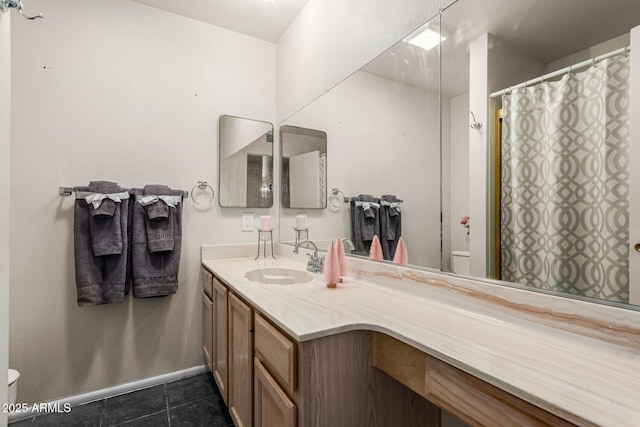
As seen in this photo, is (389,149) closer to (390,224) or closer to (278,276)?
(390,224)

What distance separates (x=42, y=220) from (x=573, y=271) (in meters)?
2.49

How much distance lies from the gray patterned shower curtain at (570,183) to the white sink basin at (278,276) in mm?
1030

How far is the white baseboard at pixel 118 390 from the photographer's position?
66.6 inches

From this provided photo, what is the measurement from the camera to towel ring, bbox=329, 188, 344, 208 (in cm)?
175

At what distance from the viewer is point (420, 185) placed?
4.17 feet

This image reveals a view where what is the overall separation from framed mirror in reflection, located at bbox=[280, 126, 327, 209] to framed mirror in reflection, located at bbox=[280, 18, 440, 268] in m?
0.07

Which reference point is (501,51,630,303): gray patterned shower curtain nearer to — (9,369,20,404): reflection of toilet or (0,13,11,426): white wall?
(0,13,11,426): white wall

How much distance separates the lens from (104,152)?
74.1 inches

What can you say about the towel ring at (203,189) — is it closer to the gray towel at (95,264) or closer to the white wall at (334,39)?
the gray towel at (95,264)

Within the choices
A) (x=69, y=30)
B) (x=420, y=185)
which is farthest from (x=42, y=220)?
(x=420, y=185)

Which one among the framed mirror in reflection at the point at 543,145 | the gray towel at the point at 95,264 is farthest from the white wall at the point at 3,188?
the framed mirror in reflection at the point at 543,145

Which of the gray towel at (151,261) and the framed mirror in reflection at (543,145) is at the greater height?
the framed mirror in reflection at (543,145)

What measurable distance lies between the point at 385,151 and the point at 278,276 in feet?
3.20

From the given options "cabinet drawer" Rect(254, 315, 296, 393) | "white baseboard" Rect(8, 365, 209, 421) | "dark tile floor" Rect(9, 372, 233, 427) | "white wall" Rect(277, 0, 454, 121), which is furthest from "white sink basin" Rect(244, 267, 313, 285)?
"white wall" Rect(277, 0, 454, 121)
